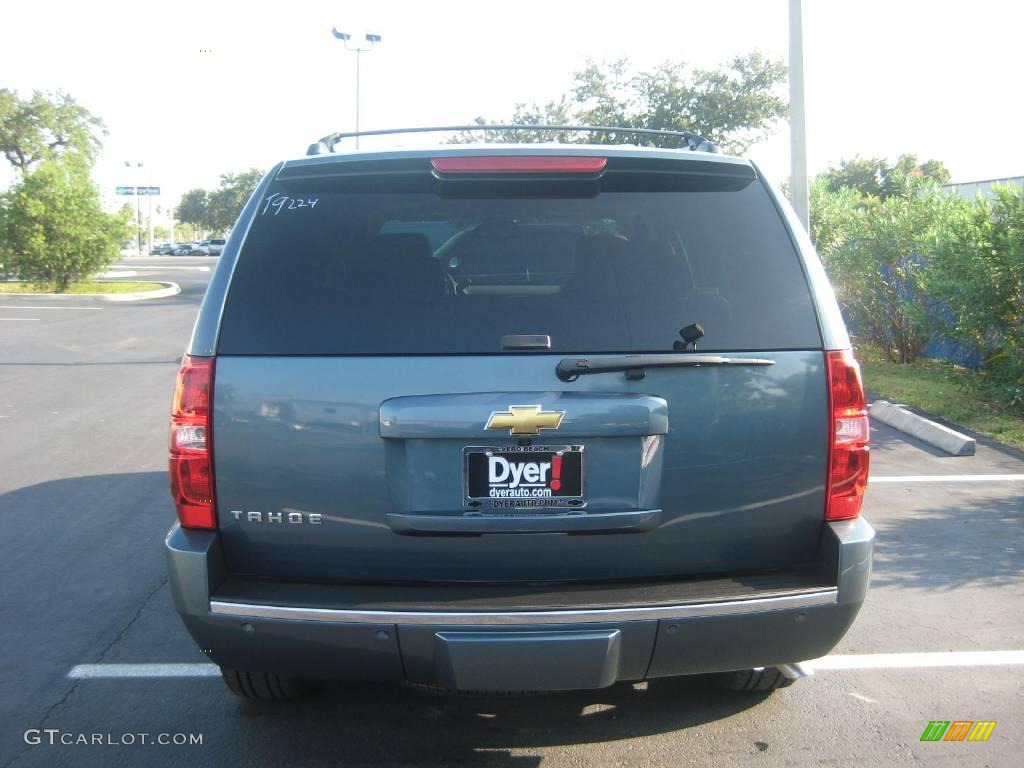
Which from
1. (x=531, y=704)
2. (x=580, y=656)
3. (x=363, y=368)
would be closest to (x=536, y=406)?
(x=363, y=368)

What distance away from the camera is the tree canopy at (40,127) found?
58.1m

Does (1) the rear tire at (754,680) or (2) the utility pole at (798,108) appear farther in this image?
(2) the utility pole at (798,108)

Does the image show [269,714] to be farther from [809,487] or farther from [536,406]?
[809,487]

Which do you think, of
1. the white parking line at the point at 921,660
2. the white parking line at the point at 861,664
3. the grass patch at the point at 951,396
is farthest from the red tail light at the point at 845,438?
the grass patch at the point at 951,396

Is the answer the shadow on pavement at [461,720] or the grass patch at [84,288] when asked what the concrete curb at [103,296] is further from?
A: the shadow on pavement at [461,720]

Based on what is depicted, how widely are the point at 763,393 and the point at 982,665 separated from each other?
2.17m

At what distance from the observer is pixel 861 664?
431cm

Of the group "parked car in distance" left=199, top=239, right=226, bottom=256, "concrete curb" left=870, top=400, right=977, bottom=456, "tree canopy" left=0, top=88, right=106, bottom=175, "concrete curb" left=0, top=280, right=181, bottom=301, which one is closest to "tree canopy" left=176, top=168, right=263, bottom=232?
"parked car in distance" left=199, top=239, right=226, bottom=256

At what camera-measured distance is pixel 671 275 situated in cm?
313

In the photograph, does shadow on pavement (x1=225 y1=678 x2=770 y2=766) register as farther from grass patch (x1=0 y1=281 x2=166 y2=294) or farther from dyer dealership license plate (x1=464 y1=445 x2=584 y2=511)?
grass patch (x1=0 y1=281 x2=166 y2=294)

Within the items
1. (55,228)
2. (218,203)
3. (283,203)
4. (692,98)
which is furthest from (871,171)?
(218,203)

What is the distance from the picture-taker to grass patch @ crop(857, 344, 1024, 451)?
9.67 m

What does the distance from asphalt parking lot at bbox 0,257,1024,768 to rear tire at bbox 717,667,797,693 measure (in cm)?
10

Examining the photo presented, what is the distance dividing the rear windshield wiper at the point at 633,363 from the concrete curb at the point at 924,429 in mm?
6652
